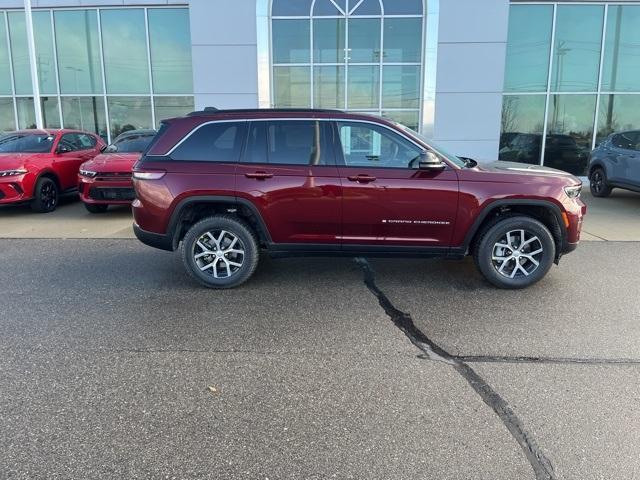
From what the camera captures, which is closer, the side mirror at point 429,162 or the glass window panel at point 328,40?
the side mirror at point 429,162

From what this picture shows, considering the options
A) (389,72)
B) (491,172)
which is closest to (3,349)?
(491,172)

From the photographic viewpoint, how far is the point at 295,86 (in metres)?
14.5

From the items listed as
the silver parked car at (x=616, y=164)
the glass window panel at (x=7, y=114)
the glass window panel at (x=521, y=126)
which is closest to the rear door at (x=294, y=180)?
the silver parked car at (x=616, y=164)

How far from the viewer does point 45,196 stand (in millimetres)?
9867

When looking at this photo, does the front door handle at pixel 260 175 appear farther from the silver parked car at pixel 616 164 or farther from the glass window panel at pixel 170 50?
the glass window panel at pixel 170 50

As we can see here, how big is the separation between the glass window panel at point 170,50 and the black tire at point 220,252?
11.3 metres

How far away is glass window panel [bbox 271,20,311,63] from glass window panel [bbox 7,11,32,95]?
26.5 ft

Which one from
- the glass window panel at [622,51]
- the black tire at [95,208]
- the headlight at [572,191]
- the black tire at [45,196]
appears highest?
the glass window panel at [622,51]

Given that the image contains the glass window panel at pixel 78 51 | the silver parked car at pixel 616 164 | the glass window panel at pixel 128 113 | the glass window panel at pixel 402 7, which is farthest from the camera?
the glass window panel at pixel 128 113

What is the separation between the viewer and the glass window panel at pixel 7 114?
53.0 ft

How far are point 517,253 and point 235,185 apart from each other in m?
3.06

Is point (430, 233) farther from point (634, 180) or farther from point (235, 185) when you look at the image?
point (634, 180)

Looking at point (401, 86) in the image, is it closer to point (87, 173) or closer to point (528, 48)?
point (528, 48)

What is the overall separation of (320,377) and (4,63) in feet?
57.1
